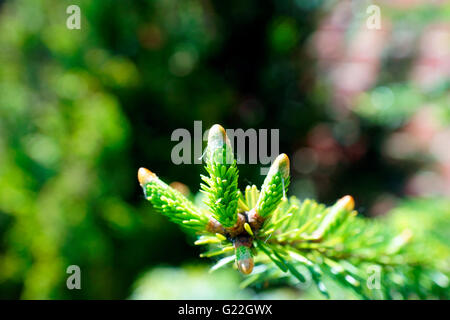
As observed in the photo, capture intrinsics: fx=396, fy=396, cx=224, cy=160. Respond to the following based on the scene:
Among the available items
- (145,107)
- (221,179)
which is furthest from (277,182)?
(145,107)

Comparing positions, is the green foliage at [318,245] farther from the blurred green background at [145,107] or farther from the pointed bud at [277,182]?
the blurred green background at [145,107]

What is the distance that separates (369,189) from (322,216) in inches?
38.9

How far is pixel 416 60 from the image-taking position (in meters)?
1.25

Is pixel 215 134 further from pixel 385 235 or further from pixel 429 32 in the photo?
pixel 429 32

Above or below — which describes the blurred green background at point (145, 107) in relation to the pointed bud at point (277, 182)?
above

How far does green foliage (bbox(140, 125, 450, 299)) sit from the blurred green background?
52cm

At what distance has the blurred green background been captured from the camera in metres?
1.09

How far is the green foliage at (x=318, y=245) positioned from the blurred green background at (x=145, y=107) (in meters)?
0.52

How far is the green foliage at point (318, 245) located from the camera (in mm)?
346

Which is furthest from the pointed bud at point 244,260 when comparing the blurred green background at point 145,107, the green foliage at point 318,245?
the blurred green background at point 145,107

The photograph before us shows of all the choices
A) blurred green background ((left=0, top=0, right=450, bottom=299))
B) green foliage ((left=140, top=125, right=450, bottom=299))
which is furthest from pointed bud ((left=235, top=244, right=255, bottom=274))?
blurred green background ((left=0, top=0, right=450, bottom=299))

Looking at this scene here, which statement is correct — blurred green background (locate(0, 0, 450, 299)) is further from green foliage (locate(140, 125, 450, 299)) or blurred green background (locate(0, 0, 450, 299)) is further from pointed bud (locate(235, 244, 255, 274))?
pointed bud (locate(235, 244, 255, 274))
